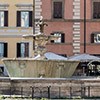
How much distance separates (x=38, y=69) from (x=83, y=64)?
1955 centimetres

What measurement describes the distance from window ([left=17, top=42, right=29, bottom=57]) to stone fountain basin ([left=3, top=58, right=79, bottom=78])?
77.1 ft

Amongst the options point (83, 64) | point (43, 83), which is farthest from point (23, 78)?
point (83, 64)

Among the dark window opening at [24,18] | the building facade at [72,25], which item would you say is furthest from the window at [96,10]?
the dark window opening at [24,18]

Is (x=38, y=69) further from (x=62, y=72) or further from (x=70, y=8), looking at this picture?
(x=70, y=8)

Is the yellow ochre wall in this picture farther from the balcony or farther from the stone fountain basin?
the stone fountain basin

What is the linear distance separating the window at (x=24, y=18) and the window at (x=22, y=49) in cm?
190

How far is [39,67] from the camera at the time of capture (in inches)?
957

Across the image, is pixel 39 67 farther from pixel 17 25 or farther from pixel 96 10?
pixel 96 10

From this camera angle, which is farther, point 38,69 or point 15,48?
point 15,48

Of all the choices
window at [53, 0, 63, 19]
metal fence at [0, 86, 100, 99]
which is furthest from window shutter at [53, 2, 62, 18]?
metal fence at [0, 86, 100, 99]

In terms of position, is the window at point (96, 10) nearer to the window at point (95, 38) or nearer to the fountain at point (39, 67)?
the window at point (95, 38)

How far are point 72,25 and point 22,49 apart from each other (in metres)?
5.40

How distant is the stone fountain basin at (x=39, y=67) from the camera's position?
79.4ft

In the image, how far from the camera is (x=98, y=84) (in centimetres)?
2277
